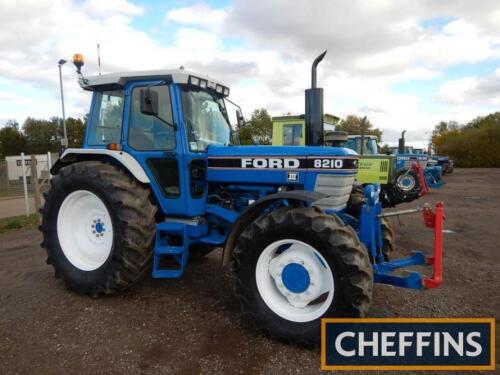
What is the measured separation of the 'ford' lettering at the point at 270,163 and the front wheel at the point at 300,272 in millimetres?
611

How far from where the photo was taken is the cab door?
398 cm

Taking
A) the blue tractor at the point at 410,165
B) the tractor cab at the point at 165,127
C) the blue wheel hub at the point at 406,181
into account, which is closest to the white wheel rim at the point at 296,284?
the tractor cab at the point at 165,127

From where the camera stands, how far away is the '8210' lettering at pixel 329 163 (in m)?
3.56

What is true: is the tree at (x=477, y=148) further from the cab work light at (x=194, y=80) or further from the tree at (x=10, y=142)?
the tree at (x=10, y=142)

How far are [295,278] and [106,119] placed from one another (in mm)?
2898

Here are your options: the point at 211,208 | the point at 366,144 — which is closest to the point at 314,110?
the point at 211,208

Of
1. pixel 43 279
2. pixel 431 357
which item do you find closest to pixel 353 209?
pixel 431 357

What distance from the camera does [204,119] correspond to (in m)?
4.26

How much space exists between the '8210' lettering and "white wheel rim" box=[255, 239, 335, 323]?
0.84m

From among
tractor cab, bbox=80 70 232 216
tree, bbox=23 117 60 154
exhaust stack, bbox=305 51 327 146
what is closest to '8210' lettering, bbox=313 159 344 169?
exhaust stack, bbox=305 51 327 146

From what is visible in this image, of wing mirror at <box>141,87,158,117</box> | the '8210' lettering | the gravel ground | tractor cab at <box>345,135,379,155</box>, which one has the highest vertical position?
wing mirror at <box>141,87,158,117</box>

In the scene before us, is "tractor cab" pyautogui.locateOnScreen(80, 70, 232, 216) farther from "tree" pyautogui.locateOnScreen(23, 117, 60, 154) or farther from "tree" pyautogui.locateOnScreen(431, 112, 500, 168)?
"tree" pyautogui.locateOnScreen(23, 117, 60, 154)

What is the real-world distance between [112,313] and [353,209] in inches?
109

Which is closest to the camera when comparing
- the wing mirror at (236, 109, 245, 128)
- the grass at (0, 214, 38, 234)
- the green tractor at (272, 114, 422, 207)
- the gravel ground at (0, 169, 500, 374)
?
the gravel ground at (0, 169, 500, 374)
